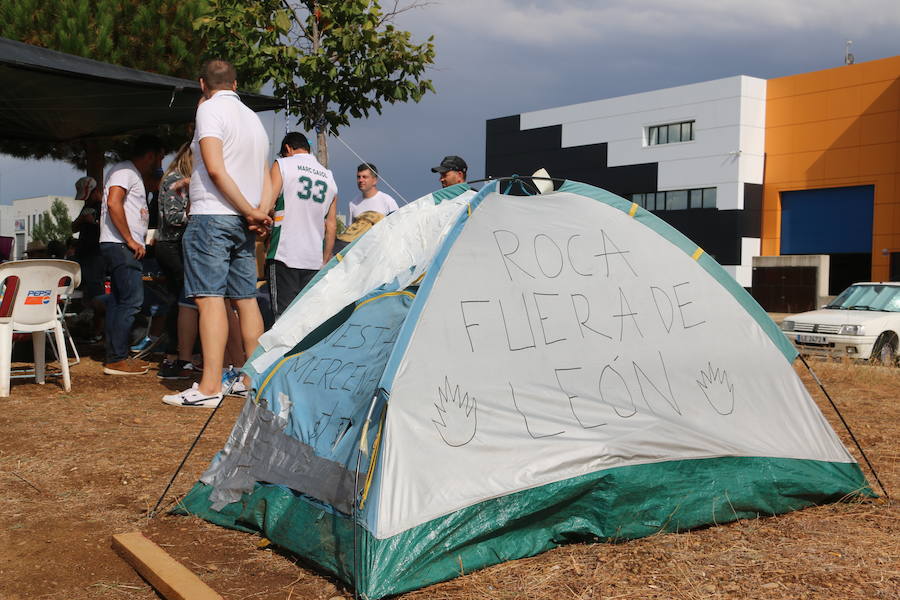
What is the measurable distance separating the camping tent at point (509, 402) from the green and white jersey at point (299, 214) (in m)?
2.03

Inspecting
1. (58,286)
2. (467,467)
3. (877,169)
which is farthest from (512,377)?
(877,169)

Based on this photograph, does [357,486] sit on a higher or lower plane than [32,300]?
lower

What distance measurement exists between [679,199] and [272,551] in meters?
34.8

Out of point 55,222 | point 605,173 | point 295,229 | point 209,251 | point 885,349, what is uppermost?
point 605,173

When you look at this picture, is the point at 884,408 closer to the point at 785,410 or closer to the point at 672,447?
the point at 785,410

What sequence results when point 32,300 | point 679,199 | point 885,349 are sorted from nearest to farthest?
point 32,300 → point 885,349 → point 679,199

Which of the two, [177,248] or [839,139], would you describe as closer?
[177,248]

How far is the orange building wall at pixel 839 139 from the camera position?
29531 mm

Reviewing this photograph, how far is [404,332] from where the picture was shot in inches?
114

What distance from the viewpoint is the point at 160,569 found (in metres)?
2.70

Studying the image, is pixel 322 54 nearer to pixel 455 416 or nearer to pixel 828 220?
pixel 455 416

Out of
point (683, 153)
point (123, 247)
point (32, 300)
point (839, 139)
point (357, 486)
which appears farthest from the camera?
point (683, 153)

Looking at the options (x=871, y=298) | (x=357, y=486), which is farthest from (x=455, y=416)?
(x=871, y=298)

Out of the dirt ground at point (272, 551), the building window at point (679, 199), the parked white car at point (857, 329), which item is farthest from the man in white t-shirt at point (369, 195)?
the building window at point (679, 199)
